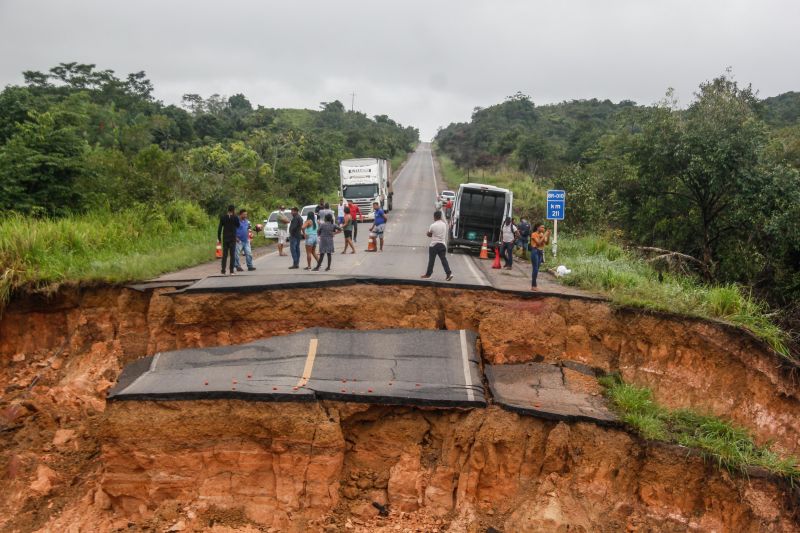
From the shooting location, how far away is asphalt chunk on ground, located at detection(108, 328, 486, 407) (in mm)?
9031

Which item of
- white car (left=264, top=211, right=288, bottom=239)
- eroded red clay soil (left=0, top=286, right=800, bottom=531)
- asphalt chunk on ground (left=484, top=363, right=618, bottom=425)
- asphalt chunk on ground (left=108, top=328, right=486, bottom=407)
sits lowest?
eroded red clay soil (left=0, top=286, right=800, bottom=531)

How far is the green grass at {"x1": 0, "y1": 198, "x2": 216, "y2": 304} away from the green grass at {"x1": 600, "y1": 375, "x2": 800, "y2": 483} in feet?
31.3

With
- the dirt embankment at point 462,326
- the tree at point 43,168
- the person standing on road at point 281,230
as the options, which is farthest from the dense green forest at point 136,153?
the dirt embankment at point 462,326

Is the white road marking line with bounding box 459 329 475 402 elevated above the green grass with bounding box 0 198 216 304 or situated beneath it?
situated beneath

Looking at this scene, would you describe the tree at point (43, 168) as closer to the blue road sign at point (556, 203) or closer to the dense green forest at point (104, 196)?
the dense green forest at point (104, 196)

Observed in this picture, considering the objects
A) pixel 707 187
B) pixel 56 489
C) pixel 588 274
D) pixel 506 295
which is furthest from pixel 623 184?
pixel 56 489

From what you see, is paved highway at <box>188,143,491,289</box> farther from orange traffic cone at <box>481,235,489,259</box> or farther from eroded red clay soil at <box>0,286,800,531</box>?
eroded red clay soil at <box>0,286,800,531</box>

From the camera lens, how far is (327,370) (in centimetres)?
973

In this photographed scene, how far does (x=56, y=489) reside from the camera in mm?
9469

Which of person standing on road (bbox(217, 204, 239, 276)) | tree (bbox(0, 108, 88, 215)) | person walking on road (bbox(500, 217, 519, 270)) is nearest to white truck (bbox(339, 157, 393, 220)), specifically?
tree (bbox(0, 108, 88, 215))

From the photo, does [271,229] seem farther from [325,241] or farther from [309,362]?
[309,362]

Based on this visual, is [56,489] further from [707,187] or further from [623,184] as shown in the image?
[623,184]

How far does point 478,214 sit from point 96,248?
11375 millimetres

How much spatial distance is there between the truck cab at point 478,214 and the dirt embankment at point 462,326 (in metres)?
8.47
